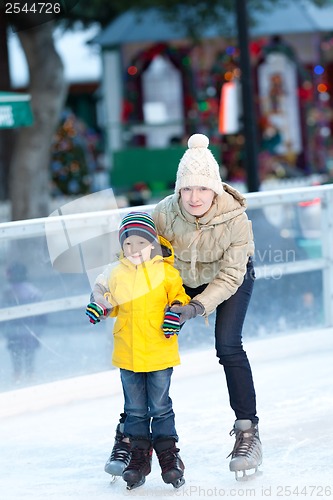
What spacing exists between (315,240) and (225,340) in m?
2.46

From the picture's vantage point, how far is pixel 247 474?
4113 millimetres

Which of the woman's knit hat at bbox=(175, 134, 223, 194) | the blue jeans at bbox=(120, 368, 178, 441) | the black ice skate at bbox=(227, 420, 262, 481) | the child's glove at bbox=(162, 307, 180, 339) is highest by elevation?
the woman's knit hat at bbox=(175, 134, 223, 194)

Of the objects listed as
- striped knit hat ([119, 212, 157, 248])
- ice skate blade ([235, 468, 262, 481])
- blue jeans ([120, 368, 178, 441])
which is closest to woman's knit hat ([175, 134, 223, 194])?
striped knit hat ([119, 212, 157, 248])

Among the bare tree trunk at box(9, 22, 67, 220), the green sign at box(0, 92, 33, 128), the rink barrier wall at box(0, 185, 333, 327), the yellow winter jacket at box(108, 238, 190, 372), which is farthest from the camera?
the bare tree trunk at box(9, 22, 67, 220)

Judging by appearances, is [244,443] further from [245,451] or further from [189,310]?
[189,310]

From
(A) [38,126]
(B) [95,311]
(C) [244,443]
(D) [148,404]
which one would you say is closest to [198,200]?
(B) [95,311]

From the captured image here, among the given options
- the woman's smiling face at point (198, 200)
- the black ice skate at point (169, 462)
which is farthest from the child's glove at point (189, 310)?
the black ice skate at point (169, 462)

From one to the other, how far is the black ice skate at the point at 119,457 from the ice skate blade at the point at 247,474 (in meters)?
0.41

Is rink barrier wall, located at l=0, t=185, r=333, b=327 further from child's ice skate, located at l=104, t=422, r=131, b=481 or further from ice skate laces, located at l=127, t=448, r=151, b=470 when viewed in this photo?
ice skate laces, located at l=127, t=448, r=151, b=470

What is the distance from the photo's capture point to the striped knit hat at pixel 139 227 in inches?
152

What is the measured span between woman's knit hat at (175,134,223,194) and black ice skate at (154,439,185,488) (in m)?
0.91

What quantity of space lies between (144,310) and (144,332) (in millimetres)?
77

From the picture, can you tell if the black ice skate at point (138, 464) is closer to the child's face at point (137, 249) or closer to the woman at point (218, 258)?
the woman at point (218, 258)

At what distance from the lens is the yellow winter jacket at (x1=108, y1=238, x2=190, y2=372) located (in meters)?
3.84
